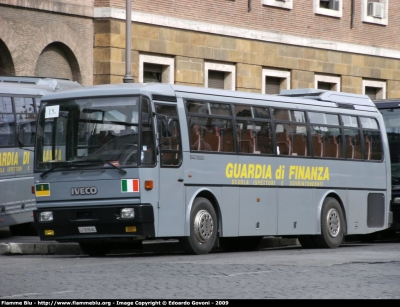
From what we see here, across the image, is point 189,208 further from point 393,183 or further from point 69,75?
point 69,75

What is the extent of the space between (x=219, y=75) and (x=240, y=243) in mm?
12185

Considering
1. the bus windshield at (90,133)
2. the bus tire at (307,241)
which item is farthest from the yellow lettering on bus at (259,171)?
the bus windshield at (90,133)

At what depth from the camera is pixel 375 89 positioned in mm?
37531

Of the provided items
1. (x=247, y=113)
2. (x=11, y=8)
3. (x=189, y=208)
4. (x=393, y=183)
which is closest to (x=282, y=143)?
(x=247, y=113)

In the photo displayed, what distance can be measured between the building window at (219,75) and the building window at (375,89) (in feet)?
22.4

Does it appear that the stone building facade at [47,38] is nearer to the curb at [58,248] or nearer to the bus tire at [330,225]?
the curb at [58,248]

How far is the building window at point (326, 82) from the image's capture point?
34781mm

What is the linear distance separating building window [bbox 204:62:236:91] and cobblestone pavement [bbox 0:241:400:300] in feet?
50.8

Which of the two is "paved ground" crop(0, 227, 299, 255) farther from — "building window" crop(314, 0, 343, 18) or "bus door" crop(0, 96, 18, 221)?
"building window" crop(314, 0, 343, 18)

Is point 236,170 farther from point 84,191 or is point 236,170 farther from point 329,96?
point 329,96

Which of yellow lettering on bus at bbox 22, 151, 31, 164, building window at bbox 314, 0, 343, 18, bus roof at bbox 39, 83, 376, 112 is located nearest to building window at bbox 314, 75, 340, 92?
building window at bbox 314, 0, 343, 18

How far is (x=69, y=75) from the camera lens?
91.8 feet

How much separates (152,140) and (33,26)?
11.1m

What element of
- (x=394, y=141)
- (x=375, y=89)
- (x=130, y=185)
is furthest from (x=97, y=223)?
(x=375, y=89)
